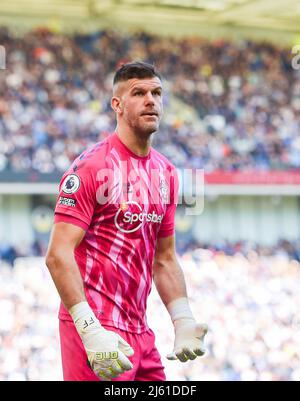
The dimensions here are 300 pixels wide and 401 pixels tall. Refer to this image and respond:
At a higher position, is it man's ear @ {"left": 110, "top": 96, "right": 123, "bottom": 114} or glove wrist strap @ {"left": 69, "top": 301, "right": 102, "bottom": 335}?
man's ear @ {"left": 110, "top": 96, "right": 123, "bottom": 114}

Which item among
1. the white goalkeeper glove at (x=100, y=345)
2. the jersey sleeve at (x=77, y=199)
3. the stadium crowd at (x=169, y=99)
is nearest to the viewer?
the white goalkeeper glove at (x=100, y=345)

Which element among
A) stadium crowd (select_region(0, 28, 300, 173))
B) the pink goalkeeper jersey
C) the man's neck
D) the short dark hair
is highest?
stadium crowd (select_region(0, 28, 300, 173))

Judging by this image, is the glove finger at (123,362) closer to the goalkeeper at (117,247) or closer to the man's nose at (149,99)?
the goalkeeper at (117,247)

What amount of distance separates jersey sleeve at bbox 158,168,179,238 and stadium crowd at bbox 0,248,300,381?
617cm

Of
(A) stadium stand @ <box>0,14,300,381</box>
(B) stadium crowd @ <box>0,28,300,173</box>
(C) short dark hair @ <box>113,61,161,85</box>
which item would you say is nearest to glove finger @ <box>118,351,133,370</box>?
(C) short dark hair @ <box>113,61,161,85</box>

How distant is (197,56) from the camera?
2417 centimetres

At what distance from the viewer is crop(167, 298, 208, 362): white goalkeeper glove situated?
416 cm

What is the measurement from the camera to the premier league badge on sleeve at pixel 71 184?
3.91m

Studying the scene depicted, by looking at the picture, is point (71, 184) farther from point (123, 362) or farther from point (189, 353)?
point (189, 353)

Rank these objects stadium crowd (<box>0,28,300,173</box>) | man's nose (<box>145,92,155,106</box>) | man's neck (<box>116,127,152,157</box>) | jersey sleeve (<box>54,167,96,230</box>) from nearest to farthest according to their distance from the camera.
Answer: jersey sleeve (<box>54,167,96,230</box>), man's nose (<box>145,92,155,106</box>), man's neck (<box>116,127,152,157</box>), stadium crowd (<box>0,28,300,173</box>)

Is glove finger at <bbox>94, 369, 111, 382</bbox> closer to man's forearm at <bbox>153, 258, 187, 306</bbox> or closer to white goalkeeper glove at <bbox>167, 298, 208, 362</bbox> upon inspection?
white goalkeeper glove at <bbox>167, 298, 208, 362</bbox>

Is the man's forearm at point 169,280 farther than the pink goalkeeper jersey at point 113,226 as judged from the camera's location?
Yes

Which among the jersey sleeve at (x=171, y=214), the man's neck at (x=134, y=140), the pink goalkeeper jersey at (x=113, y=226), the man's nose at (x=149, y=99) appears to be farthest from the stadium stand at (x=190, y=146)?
the man's nose at (x=149, y=99)

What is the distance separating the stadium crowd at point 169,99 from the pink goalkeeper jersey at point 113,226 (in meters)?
14.6
